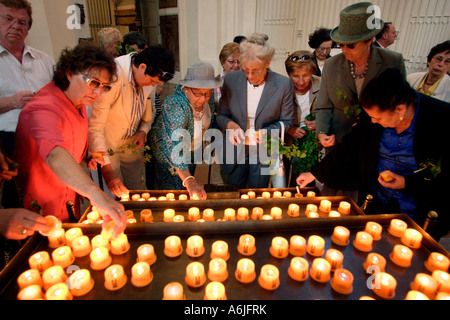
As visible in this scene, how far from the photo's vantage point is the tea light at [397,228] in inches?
53.5

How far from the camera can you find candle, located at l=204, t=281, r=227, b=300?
39.0 inches

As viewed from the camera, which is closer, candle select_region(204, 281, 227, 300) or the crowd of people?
candle select_region(204, 281, 227, 300)

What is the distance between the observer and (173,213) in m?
1.58

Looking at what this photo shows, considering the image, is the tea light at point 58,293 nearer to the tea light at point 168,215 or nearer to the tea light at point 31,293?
the tea light at point 31,293

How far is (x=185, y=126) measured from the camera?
2281 mm

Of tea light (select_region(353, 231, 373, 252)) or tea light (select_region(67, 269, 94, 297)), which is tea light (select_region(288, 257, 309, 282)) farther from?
tea light (select_region(67, 269, 94, 297))

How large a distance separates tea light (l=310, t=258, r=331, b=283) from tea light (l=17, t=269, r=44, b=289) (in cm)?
111

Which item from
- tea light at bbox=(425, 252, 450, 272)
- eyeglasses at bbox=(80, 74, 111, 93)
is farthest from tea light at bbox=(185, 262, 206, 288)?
eyeglasses at bbox=(80, 74, 111, 93)

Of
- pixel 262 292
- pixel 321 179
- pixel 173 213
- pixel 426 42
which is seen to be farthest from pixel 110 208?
pixel 426 42

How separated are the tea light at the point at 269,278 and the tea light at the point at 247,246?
141 mm

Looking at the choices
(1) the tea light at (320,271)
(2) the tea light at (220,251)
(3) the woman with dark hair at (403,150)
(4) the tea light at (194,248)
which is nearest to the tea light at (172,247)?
(4) the tea light at (194,248)

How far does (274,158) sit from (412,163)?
1145 millimetres

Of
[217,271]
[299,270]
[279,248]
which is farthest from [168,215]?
[299,270]

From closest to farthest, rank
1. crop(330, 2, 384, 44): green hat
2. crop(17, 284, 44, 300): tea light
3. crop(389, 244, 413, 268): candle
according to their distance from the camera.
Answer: crop(17, 284, 44, 300): tea light
crop(389, 244, 413, 268): candle
crop(330, 2, 384, 44): green hat
